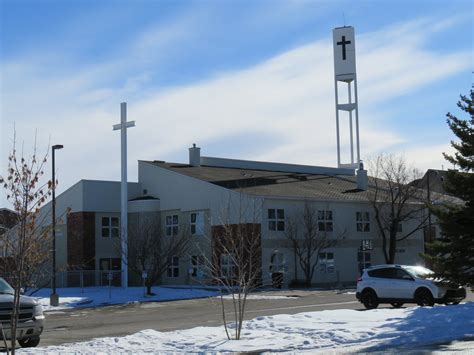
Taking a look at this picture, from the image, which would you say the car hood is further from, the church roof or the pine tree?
the church roof

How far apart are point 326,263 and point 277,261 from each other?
408cm

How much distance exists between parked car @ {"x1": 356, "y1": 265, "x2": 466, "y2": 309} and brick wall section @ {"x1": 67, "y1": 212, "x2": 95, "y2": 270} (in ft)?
88.6

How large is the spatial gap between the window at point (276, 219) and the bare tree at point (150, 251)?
617 centimetres

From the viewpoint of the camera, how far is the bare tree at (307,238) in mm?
45656

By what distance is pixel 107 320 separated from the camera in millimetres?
24234

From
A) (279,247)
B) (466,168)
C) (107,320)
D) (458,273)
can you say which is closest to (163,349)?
(107,320)

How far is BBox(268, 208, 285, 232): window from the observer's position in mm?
46125

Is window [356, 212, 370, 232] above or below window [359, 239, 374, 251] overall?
above

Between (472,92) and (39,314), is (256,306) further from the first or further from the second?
(39,314)

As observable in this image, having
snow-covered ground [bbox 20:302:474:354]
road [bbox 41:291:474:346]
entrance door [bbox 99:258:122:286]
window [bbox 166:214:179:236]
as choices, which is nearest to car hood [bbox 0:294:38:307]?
road [bbox 41:291:474:346]

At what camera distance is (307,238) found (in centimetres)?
4578

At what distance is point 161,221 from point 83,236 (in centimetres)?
547

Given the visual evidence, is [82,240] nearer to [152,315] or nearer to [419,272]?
[152,315]

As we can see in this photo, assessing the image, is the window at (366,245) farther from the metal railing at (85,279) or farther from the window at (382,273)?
the window at (382,273)
